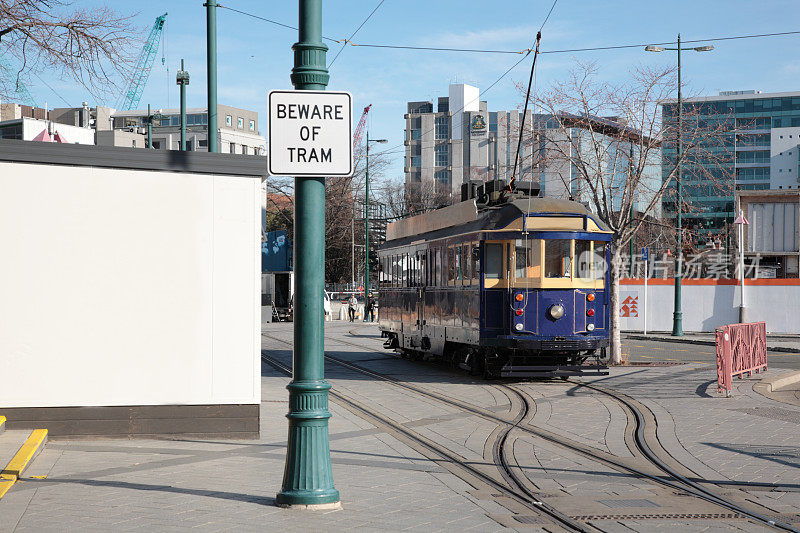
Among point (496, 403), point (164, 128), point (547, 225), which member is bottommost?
point (496, 403)

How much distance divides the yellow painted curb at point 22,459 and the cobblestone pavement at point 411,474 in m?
0.10

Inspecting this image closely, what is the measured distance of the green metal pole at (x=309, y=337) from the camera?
6.99m

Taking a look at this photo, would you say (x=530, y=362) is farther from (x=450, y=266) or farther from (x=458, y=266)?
(x=450, y=266)

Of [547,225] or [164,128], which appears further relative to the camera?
[164,128]

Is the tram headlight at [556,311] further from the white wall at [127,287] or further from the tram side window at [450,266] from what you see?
the white wall at [127,287]

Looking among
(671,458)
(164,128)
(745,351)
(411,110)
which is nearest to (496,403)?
(671,458)

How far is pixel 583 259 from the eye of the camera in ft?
57.6

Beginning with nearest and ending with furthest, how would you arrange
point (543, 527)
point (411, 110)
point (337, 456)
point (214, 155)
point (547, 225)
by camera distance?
point (543, 527) → point (337, 456) → point (214, 155) → point (547, 225) → point (411, 110)

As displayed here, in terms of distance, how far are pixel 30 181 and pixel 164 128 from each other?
396ft

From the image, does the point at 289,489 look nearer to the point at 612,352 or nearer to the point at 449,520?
the point at 449,520

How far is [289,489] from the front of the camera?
7.04 metres

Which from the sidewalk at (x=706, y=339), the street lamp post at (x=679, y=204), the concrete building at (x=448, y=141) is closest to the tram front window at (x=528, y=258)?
the street lamp post at (x=679, y=204)

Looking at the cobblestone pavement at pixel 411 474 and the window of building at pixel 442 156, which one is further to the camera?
the window of building at pixel 442 156

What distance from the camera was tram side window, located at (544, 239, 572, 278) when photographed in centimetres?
1738
